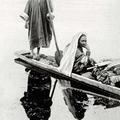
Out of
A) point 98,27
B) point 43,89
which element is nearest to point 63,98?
point 43,89

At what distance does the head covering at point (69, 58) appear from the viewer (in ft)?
16.4

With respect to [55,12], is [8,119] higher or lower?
lower

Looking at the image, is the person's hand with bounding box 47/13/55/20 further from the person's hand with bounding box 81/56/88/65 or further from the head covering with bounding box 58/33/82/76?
the person's hand with bounding box 81/56/88/65

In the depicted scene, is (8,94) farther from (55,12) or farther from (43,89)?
(55,12)

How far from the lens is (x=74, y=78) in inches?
196

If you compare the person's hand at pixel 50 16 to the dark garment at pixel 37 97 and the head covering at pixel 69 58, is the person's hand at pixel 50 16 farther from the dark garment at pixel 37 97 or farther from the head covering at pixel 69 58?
the dark garment at pixel 37 97

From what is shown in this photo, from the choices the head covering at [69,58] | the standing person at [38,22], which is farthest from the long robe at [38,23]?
the head covering at [69,58]

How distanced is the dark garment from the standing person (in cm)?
13

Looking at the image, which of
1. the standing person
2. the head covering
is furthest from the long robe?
the head covering

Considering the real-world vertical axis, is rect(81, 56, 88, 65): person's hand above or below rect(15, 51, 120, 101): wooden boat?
above

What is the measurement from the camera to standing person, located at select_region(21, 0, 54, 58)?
5023mm

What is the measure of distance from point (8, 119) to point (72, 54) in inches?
20.7

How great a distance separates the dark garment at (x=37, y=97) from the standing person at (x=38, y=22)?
0.13 meters

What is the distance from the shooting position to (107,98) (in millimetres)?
4961
